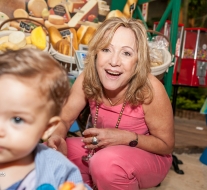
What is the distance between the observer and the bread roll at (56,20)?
6.79ft

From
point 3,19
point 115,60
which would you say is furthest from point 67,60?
point 115,60

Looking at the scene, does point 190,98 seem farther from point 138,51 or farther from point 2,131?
point 2,131

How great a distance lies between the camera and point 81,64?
6.49ft

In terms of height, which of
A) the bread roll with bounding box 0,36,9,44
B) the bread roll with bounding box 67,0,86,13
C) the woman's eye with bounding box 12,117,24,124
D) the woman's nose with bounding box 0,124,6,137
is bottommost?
the woman's nose with bounding box 0,124,6,137

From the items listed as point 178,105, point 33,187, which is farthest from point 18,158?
point 178,105

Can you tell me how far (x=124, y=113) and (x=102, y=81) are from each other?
202 mm

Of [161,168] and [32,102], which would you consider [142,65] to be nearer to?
[161,168]

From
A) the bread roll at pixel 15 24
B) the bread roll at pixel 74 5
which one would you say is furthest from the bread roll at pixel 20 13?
the bread roll at pixel 74 5

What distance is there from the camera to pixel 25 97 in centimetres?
71

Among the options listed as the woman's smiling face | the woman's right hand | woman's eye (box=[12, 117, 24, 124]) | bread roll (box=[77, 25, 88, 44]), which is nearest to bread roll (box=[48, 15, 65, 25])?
bread roll (box=[77, 25, 88, 44])

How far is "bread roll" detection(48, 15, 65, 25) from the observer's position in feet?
6.79

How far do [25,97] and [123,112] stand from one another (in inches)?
34.5

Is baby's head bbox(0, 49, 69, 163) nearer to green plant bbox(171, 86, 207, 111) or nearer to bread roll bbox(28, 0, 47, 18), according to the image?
bread roll bbox(28, 0, 47, 18)

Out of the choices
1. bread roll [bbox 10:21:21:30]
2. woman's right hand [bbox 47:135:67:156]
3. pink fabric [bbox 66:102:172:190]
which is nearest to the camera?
woman's right hand [bbox 47:135:67:156]
